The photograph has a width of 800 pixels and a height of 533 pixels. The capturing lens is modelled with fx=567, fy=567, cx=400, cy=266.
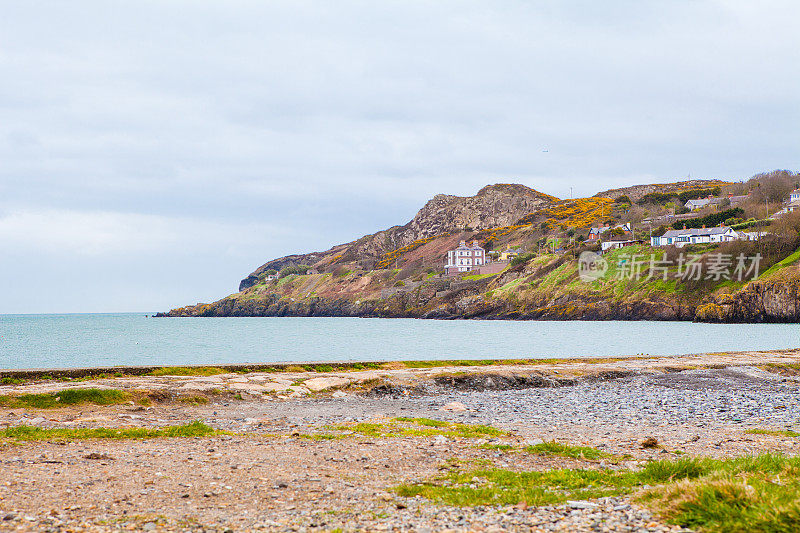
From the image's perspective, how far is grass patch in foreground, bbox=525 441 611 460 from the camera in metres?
11.5

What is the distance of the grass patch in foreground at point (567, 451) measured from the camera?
1145 centimetres

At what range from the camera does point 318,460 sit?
11.5 m

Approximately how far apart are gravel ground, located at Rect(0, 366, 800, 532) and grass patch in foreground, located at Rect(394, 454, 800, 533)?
1.31ft

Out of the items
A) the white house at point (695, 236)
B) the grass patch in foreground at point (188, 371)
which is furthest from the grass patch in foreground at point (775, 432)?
the white house at point (695, 236)

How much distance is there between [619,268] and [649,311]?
2075 centimetres

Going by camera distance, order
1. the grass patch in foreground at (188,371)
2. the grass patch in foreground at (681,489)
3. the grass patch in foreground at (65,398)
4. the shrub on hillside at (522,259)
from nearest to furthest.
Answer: the grass patch in foreground at (681,489) < the grass patch in foreground at (65,398) < the grass patch in foreground at (188,371) < the shrub on hillside at (522,259)

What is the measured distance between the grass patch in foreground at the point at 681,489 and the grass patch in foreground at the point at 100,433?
7332mm

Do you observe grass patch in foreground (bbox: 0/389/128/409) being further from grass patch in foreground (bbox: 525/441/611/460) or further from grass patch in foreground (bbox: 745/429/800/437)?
grass patch in foreground (bbox: 745/429/800/437)

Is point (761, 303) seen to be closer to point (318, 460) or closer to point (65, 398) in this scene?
point (318, 460)

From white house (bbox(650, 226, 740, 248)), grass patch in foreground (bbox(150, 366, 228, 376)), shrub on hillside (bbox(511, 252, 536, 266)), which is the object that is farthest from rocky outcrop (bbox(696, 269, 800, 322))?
grass patch in foreground (bbox(150, 366, 228, 376))

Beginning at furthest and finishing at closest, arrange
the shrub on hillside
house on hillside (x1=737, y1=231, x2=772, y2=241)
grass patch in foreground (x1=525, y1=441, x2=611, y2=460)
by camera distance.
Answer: the shrub on hillside < house on hillside (x1=737, y1=231, x2=772, y2=241) < grass patch in foreground (x1=525, y1=441, x2=611, y2=460)

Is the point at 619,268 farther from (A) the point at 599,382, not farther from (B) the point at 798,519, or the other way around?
(B) the point at 798,519

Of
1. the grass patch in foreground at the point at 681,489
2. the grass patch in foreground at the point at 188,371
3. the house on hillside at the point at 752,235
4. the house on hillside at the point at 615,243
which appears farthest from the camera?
the house on hillside at the point at 615,243

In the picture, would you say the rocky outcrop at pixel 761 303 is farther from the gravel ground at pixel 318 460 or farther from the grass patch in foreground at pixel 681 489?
the grass patch in foreground at pixel 681 489
